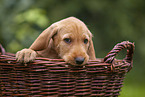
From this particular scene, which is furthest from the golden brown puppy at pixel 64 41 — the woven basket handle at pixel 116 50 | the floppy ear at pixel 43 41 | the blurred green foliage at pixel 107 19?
the blurred green foliage at pixel 107 19

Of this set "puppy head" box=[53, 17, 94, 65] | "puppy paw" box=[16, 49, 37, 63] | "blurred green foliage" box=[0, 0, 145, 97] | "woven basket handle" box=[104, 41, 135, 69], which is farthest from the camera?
"blurred green foliage" box=[0, 0, 145, 97]

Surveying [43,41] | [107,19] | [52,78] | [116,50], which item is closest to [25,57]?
[52,78]

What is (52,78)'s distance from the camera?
2.53 metres

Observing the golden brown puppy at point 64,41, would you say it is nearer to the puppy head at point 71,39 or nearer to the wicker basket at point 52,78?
the puppy head at point 71,39

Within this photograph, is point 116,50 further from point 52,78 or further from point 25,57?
point 25,57

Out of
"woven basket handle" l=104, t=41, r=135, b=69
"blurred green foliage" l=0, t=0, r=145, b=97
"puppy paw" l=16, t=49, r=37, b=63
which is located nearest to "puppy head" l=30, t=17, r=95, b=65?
"woven basket handle" l=104, t=41, r=135, b=69

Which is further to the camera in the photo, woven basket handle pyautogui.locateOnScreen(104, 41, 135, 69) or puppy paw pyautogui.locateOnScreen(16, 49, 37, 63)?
woven basket handle pyautogui.locateOnScreen(104, 41, 135, 69)

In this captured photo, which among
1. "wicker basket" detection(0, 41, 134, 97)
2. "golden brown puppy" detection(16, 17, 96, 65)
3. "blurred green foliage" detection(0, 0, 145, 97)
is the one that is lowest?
"wicker basket" detection(0, 41, 134, 97)

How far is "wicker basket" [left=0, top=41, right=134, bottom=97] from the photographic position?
2.52 meters

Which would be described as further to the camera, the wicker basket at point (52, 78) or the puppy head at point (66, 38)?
the puppy head at point (66, 38)

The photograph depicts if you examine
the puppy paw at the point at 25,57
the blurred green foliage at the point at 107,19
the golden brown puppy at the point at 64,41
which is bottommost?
the puppy paw at the point at 25,57

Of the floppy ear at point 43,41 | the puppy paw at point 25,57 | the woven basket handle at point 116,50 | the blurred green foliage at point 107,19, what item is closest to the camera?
the puppy paw at point 25,57

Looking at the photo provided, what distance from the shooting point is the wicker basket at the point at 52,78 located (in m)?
2.52

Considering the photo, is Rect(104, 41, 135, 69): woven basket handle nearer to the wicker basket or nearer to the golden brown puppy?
the wicker basket
